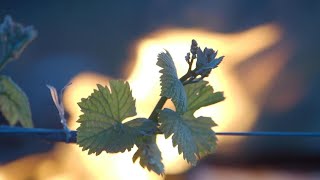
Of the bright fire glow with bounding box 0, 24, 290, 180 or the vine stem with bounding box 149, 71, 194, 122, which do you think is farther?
the bright fire glow with bounding box 0, 24, 290, 180

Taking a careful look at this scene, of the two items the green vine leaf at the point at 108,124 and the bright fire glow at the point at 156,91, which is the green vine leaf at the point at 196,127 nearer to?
the green vine leaf at the point at 108,124

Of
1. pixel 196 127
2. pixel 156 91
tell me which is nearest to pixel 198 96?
pixel 196 127

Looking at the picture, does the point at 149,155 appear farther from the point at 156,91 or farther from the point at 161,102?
the point at 156,91

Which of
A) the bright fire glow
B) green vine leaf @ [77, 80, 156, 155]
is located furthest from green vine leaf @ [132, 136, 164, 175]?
the bright fire glow

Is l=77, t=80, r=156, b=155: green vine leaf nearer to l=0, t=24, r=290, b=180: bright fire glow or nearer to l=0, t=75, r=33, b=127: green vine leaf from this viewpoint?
l=0, t=75, r=33, b=127: green vine leaf

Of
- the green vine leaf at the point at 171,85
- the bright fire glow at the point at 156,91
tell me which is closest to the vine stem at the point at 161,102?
the green vine leaf at the point at 171,85
